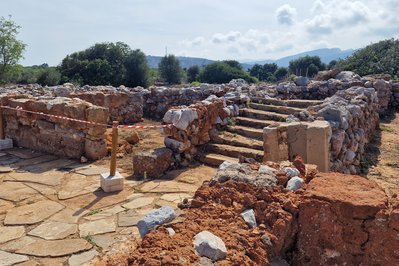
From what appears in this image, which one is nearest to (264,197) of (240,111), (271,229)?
(271,229)

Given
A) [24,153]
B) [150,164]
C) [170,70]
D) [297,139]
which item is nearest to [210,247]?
[297,139]

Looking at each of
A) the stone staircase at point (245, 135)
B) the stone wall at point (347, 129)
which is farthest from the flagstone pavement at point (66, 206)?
the stone wall at point (347, 129)

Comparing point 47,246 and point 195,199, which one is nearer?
point 195,199

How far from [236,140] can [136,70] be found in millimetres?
32864

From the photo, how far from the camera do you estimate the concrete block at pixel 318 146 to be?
5152mm

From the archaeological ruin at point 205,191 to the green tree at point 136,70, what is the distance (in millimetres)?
27857

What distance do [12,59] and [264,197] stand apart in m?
31.5

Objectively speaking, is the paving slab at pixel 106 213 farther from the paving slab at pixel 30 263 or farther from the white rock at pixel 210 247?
the white rock at pixel 210 247

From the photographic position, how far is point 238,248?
2609 mm

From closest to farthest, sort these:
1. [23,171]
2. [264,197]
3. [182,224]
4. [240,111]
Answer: [182,224] → [264,197] → [23,171] → [240,111]

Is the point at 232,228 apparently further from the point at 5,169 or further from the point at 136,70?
the point at 136,70

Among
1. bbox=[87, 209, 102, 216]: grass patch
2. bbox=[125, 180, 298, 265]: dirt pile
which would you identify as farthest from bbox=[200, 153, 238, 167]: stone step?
bbox=[125, 180, 298, 265]: dirt pile

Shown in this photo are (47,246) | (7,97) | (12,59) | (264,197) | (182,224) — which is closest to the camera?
(182,224)

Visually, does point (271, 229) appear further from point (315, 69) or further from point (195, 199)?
point (315, 69)
